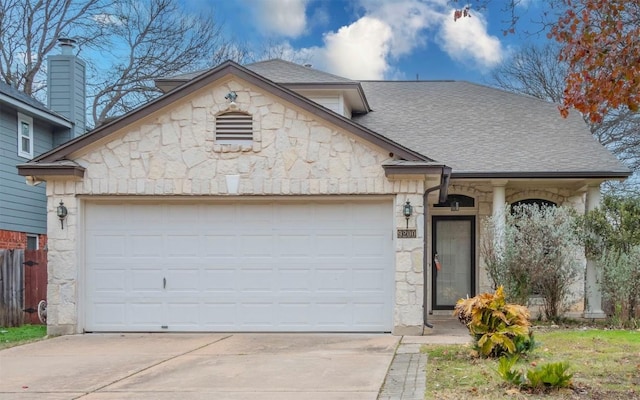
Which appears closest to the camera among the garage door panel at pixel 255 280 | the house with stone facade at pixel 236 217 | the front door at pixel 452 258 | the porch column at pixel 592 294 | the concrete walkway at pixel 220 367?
the concrete walkway at pixel 220 367

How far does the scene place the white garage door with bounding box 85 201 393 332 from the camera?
454 inches

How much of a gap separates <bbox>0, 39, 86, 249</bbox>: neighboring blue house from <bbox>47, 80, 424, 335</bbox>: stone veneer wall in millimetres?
6822

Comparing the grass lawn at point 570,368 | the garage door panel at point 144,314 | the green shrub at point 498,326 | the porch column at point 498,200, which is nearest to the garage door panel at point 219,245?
the garage door panel at point 144,314

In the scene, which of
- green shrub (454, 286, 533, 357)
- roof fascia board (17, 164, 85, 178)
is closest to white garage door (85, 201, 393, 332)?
roof fascia board (17, 164, 85, 178)

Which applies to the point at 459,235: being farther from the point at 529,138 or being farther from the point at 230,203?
the point at 230,203

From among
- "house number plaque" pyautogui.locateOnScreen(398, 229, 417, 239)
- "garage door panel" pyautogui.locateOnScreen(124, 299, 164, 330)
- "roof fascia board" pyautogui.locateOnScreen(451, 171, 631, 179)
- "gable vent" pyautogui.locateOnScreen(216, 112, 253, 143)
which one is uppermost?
"gable vent" pyautogui.locateOnScreen(216, 112, 253, 143)

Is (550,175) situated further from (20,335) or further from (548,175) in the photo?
(20,335)

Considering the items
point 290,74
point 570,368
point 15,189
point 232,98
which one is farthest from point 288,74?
point 570,368

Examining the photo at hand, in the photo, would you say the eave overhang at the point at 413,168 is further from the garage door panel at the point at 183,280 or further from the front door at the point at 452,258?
the front door at the point at 452,258

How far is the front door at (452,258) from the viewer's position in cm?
1505

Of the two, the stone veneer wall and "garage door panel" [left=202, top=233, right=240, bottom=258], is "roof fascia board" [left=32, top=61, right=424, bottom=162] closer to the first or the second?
the stone veneer wall

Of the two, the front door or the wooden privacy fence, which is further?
the front door

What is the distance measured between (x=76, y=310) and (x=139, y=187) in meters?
2.33

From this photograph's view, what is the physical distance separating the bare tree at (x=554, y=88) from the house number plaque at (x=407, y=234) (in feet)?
52.8
